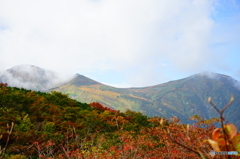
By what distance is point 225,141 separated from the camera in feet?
2.59

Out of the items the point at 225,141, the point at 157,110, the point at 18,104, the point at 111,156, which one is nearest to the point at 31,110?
the point at 18,104

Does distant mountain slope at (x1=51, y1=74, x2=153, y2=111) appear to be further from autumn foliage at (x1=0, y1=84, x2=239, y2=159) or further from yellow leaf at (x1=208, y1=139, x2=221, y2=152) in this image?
yellow leaf at (x1=208, y1=139, x2=221, y2=152)

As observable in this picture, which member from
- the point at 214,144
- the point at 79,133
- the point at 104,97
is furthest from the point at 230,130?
the point at 104,97

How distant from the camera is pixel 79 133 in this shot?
11086 millimetres

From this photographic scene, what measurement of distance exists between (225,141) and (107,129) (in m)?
13.5

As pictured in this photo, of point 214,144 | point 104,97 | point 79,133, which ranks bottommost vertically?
point 79,133

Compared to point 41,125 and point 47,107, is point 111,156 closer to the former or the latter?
point 41,125

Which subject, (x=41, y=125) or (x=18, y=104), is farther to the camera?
(x=18, y=104)

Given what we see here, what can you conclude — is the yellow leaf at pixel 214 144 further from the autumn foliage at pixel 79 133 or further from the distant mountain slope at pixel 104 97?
the distant mountain slope at pixel 104 97

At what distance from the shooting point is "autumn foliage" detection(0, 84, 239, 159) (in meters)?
7.52

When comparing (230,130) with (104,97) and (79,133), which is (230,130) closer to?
(79,133)

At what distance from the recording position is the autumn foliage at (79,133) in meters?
7.52

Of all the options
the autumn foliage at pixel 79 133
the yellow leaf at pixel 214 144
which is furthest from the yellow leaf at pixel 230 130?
the autumn foliage at pixel 79 133

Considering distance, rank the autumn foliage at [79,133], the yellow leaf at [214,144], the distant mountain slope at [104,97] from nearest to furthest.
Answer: the yellow leaf at [214,144] → the autumn foliage at [79,133] → the distant mountain slope at [104,97]
